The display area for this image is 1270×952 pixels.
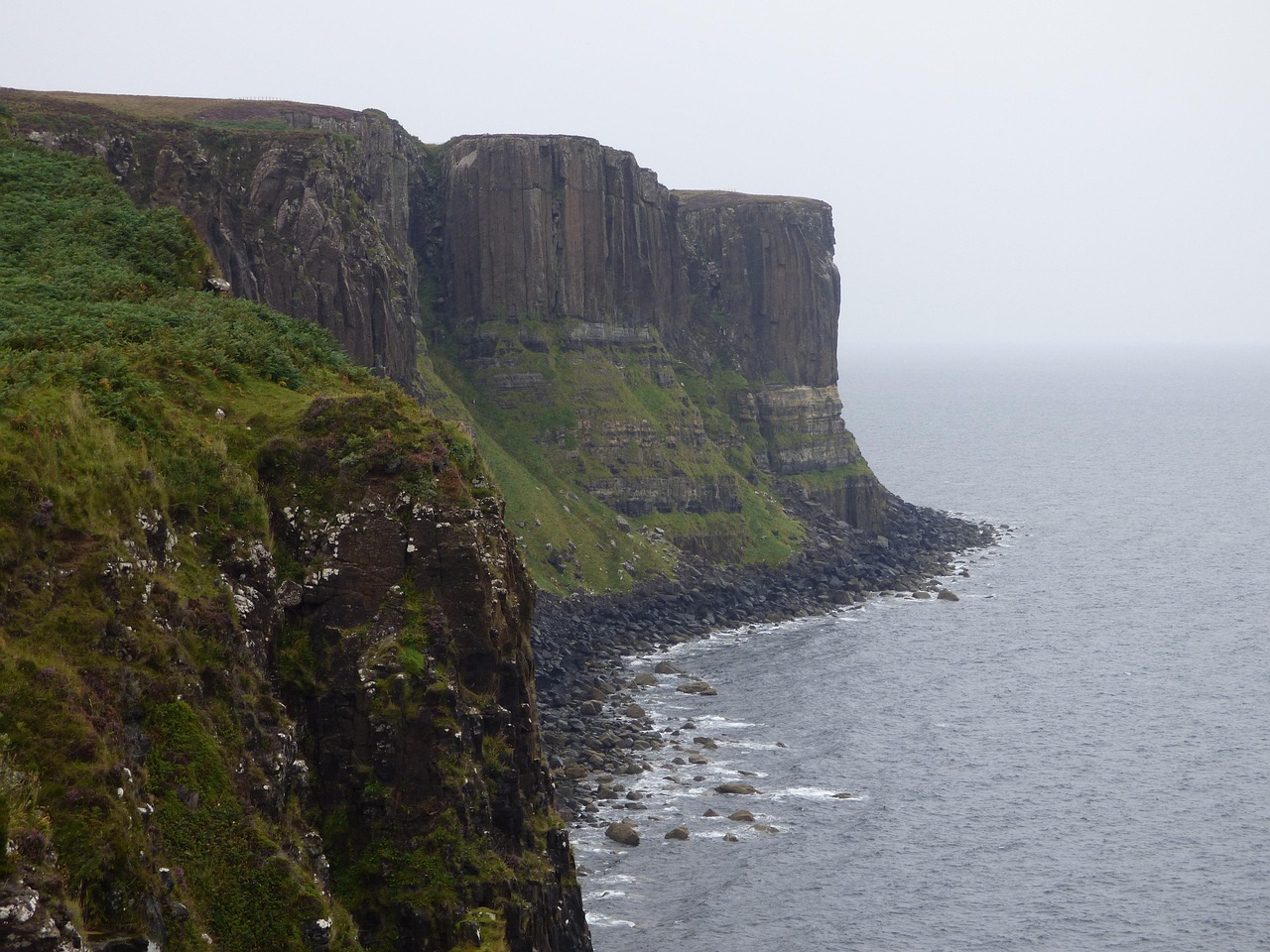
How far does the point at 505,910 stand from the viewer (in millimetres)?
39281

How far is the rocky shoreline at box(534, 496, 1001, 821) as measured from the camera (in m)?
83.8

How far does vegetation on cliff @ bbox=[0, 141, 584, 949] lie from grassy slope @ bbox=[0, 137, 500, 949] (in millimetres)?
70

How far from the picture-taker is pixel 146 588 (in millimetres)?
34500

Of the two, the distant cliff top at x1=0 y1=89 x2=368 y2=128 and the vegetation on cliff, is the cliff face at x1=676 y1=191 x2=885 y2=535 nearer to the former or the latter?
the distant cliff top at x1=0 y1=89 x2=368 y2=128

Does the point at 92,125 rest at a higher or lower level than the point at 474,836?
higher

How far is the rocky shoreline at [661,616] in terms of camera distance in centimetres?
8381

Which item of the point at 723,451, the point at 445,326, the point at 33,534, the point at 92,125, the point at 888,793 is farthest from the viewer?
the point at 723,451

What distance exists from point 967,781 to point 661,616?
42282 mm

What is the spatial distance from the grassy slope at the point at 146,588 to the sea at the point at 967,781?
27159mm

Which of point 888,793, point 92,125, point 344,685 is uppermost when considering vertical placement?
point 92,125

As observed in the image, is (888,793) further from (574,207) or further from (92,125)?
(574,207)

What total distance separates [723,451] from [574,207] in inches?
1163

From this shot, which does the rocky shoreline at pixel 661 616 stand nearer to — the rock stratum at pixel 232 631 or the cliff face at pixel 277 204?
the rock stratum at pixel 232 631

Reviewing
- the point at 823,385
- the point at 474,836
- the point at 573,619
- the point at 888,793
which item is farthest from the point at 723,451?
the point at 474,836
